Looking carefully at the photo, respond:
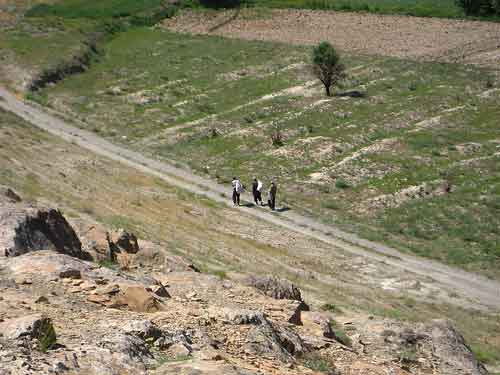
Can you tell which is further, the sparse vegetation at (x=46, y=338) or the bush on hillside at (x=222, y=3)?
the bush on hillside at (x=222, y=3)

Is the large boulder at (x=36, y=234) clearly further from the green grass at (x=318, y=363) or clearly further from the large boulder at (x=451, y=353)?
the large boulder at (x=451, y=353)

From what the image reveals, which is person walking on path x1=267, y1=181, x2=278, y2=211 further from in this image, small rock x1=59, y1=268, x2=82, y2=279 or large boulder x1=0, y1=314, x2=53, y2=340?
large boulder x1=0, y1=314, x2=53, y2=340

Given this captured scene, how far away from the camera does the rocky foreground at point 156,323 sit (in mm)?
11305

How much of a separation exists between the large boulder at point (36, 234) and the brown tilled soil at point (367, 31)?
58.8 metres

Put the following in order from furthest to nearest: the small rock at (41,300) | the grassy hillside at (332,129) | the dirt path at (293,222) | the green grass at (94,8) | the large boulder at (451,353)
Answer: the green grass at (94,8)
the grassy hillside at (332,129)
the dirt path at (293,222)
the large boulder at (451,353)
the small rock at (41,300)

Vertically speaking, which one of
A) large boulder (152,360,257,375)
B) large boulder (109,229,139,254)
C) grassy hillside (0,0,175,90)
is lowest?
large boulder (109,229,139,254)

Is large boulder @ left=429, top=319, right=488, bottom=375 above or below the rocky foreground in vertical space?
below

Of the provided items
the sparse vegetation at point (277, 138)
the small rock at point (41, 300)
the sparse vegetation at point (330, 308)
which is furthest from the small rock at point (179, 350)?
the sparse vegetation at point (277, 138)

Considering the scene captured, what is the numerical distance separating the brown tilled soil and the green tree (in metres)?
15.1

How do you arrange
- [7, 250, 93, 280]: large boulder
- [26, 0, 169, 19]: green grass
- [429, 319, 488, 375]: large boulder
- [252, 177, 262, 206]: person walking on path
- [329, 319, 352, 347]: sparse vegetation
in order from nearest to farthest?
[7, 250, 93, 280]: large boulder → [429, 319, 488, 375]: large boulder → [329, 319, 352, 347]: sparse vegetation → [252, 177, 262, 206]: person walking on path → [26, 0, 169, 19]: green grass

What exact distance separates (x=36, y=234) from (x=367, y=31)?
7181cm

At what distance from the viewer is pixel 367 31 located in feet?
274

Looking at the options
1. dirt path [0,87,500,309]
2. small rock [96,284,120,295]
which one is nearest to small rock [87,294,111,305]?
small rock [96,284,120,295]

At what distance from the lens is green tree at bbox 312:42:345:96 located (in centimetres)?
5959
